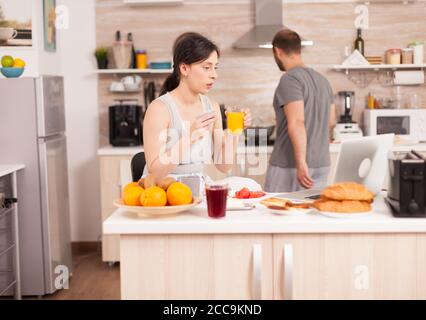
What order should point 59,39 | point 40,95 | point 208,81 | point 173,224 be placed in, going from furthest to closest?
point 59,39
point 40,95
point 208,81
point 173,224

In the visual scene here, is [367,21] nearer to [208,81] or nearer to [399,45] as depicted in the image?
[399,45]

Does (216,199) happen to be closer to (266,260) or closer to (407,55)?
(266,260)

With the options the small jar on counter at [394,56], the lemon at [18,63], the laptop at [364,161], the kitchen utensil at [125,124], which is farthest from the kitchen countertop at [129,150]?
the laptop at [364,161]

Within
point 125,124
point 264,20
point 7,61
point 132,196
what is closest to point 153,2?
point 264,20

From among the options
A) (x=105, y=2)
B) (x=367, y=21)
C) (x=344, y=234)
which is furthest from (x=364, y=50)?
(x=344, y=234)

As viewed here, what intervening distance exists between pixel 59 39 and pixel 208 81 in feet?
9.18

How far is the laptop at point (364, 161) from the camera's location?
7.11 feet

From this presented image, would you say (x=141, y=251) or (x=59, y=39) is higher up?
(x=59, y=39)

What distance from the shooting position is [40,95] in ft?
13.0

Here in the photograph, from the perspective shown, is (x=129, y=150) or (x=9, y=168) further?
(x=129, y=150)

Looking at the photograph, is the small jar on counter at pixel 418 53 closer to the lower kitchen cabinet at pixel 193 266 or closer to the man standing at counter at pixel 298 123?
the man standing at counter at pixel 298 123

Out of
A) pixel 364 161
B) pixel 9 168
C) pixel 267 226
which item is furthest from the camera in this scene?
pixel 9 168

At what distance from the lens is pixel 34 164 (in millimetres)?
3998

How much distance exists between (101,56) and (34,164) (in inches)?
52.2
